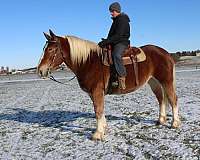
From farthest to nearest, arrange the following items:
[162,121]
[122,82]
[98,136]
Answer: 1. [162,121]
2. [122,82]
3. [98,136]

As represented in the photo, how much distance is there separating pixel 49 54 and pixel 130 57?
1906mm

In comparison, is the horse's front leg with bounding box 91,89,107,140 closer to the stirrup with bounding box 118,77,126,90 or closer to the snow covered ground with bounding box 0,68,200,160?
the snow covered ground with bounding box 0,68,200,160

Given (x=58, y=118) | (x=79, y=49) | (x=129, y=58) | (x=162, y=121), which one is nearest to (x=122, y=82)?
(x=129, y=58)

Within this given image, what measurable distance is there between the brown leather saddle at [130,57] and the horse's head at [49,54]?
1.05 m

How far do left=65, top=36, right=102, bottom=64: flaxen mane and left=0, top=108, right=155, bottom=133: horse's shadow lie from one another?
1.90 metres

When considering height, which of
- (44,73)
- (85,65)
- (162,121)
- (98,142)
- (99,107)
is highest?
(85,65)

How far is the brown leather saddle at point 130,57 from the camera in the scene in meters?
7.97

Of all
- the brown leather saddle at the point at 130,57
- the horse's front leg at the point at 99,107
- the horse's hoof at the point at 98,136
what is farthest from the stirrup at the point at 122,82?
the horse's hoof at the point at 98,136

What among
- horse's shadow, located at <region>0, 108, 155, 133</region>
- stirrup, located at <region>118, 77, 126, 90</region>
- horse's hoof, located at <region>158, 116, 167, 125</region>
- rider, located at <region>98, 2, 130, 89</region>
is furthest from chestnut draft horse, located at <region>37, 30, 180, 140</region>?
horse's shadow, located at <region>0, 108, 155, 133</region>

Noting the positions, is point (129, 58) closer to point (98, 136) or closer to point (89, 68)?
point (89, 68)

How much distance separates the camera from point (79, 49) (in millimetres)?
7895

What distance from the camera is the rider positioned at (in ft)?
26.0

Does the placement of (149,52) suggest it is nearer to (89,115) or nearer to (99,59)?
(99,59)

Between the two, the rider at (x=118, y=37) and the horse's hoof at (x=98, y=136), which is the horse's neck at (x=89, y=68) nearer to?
the rider at (x=118, y=37)
